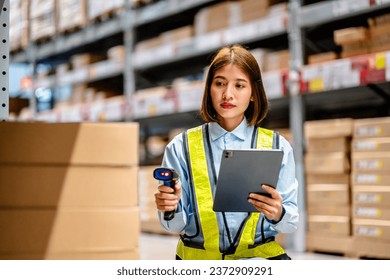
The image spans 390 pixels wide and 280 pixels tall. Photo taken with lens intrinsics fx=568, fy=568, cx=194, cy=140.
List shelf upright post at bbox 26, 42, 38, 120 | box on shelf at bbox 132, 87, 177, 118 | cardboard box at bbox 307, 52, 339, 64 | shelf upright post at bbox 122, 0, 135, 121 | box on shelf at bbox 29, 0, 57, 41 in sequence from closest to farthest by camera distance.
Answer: cardboard box at bbox 307, 52, 339, 64
box on shelf at bbox 132, 87, 177, 118
shelf upright post at bbox 122, 0, 135, 121
box on shelf at bbox 29, 0, 57, 41
shelf upright post at bbox 26, 42, 38, 120

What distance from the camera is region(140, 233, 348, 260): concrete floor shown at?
3229 millimetres

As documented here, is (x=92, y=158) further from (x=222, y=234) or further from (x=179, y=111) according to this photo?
(x=179, y=111)

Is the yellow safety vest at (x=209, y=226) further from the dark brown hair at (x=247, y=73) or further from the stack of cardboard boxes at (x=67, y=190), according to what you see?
the stack of cardboard boxes at (x=67, y=190)

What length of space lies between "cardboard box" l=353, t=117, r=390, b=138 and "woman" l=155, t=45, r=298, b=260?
175 cm

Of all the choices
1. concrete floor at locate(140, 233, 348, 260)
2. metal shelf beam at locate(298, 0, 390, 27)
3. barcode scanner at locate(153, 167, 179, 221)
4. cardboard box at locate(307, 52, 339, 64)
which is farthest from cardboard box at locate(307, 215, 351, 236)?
barcode scanner at locate(153, 167, 179, 221)

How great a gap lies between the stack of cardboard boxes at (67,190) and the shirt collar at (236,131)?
338 millimetres

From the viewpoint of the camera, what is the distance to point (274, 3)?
13.0ft

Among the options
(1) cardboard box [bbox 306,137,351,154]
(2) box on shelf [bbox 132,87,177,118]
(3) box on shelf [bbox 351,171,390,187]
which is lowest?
(3) box on shelf [bbox 351,171,390,187]

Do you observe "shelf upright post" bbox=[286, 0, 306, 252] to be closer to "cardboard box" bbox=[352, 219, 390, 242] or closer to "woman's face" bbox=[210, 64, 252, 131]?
"cardboard box" bbox=[352, 219, 390, 242]

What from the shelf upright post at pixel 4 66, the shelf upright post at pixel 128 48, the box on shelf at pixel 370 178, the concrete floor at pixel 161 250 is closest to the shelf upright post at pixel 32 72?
the shelf upright post at pixel 128 48

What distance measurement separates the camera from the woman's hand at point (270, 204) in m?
1.35

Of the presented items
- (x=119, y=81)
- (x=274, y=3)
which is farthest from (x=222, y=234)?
(x=119, y=81)

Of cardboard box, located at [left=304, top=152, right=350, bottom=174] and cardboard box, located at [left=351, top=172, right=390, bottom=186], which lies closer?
cardboard box, located at [left=351, top=172, right=390, bottom=186]

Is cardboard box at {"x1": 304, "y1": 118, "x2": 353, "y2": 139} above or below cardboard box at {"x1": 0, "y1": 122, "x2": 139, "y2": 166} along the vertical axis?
above
